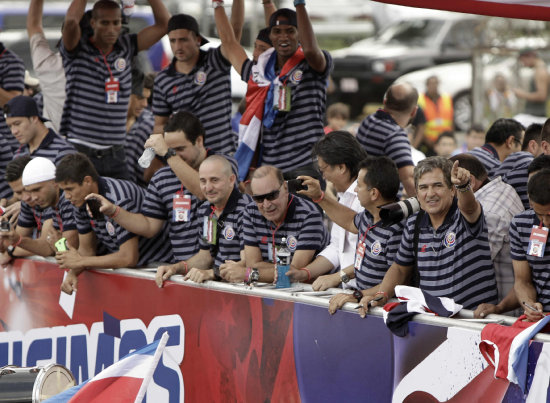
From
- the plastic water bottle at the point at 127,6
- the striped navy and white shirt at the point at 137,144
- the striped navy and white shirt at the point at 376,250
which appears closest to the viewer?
the striped navy and white shirt at the point at 376,250

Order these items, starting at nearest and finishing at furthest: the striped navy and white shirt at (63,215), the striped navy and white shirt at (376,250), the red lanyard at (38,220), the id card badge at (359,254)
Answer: the striped navy and white shirt at (376,250)
the id card badge at (359,254)
the striped navy and white shirt at (63,215)
the red lanyard at (38,220)

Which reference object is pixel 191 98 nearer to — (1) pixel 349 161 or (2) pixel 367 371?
(1) pixel 349 161

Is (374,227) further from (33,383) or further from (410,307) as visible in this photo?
(33,383)

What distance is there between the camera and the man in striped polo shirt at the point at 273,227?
6.94 metres

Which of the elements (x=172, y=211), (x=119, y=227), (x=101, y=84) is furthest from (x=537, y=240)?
(x=101, y=84)

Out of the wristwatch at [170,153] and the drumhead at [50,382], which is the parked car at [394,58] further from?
the drumhead at [50,382]

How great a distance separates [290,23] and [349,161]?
1.31 m

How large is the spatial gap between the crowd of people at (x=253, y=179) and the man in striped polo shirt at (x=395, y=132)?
11mm

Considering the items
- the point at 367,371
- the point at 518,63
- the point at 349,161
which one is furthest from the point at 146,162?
the point at 518,63

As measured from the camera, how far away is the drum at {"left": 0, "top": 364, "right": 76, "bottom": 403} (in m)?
5.39

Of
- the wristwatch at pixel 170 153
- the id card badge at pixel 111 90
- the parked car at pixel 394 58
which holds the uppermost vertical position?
the parked car at pixel 394 58

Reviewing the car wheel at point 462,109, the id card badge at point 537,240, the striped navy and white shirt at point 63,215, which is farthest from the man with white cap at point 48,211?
the car wheel at point 462,109

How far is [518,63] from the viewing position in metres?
16.5

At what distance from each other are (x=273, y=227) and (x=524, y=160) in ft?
5.37
